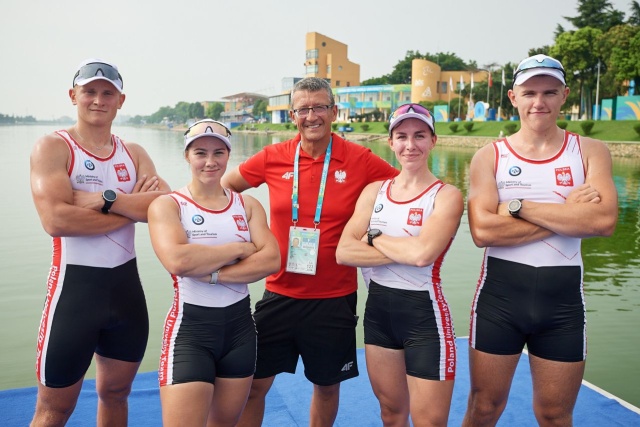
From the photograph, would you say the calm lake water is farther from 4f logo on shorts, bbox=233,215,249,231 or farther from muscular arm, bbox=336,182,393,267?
muscular arm, bbox=336,182,393,267

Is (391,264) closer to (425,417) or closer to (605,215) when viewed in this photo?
(425,417)

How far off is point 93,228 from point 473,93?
72.3m

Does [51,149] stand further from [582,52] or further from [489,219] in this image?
[582,52]

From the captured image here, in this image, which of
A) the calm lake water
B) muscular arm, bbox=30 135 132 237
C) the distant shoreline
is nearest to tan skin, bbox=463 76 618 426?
muscular arm, bbox=30 135 132 237

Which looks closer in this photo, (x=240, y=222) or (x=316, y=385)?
(x=240, y=222)

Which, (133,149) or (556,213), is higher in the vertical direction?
(133,149)

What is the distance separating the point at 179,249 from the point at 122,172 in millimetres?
853

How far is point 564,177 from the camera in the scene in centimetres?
339

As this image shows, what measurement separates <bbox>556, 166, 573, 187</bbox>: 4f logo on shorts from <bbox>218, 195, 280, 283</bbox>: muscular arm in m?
1.77

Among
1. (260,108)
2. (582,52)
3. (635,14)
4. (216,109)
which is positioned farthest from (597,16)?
(216,109)

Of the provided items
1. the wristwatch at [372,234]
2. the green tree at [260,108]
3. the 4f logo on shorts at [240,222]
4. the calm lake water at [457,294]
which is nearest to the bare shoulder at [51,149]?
the 4f logo on shorts at [240,222]

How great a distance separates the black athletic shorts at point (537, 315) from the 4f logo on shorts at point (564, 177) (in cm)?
51

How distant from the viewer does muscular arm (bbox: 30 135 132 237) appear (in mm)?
3250

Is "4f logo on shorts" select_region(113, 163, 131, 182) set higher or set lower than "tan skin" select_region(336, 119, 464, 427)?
higher
